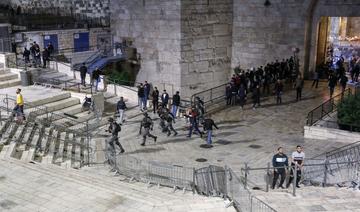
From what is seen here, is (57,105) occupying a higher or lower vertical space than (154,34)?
lower

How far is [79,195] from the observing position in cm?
1086

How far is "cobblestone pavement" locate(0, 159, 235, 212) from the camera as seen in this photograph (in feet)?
33.5

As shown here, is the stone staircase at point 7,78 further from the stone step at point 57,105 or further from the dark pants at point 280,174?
the dark pants at point 280,174

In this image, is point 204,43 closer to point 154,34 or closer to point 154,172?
point 154,34

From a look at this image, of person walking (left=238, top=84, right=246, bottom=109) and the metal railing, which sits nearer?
the metal railing

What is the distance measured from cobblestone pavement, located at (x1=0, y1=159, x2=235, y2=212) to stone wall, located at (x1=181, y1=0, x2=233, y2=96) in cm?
1405

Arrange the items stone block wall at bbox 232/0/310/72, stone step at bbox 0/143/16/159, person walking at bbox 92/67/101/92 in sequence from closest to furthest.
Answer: stone step at bbox 0/143/16/159 < person walking at bbox 92/67/101/92 < stone block wall at bbox 232/0/310/72

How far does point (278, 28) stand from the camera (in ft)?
86.7

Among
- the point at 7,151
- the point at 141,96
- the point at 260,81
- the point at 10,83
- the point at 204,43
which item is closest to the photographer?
the point at 7,151

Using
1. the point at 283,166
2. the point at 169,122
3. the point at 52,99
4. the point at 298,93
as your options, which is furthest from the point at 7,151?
the point at 298,93

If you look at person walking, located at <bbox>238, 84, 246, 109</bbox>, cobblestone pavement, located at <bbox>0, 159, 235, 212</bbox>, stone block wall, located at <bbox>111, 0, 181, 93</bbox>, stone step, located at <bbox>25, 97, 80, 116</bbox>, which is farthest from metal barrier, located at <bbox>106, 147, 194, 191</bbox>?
stone block wall, located at <bbox>111, 0, 181, 93</bbox>

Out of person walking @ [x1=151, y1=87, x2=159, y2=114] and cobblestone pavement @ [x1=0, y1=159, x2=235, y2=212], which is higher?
person walking @ [x1=151, y1=87, x2=159, y2=114]

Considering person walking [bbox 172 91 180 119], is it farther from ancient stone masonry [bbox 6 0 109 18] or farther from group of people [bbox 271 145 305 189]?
ancient stone masonry [bbox 6 0 109 18]

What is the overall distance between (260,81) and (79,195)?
14690 millimetres
